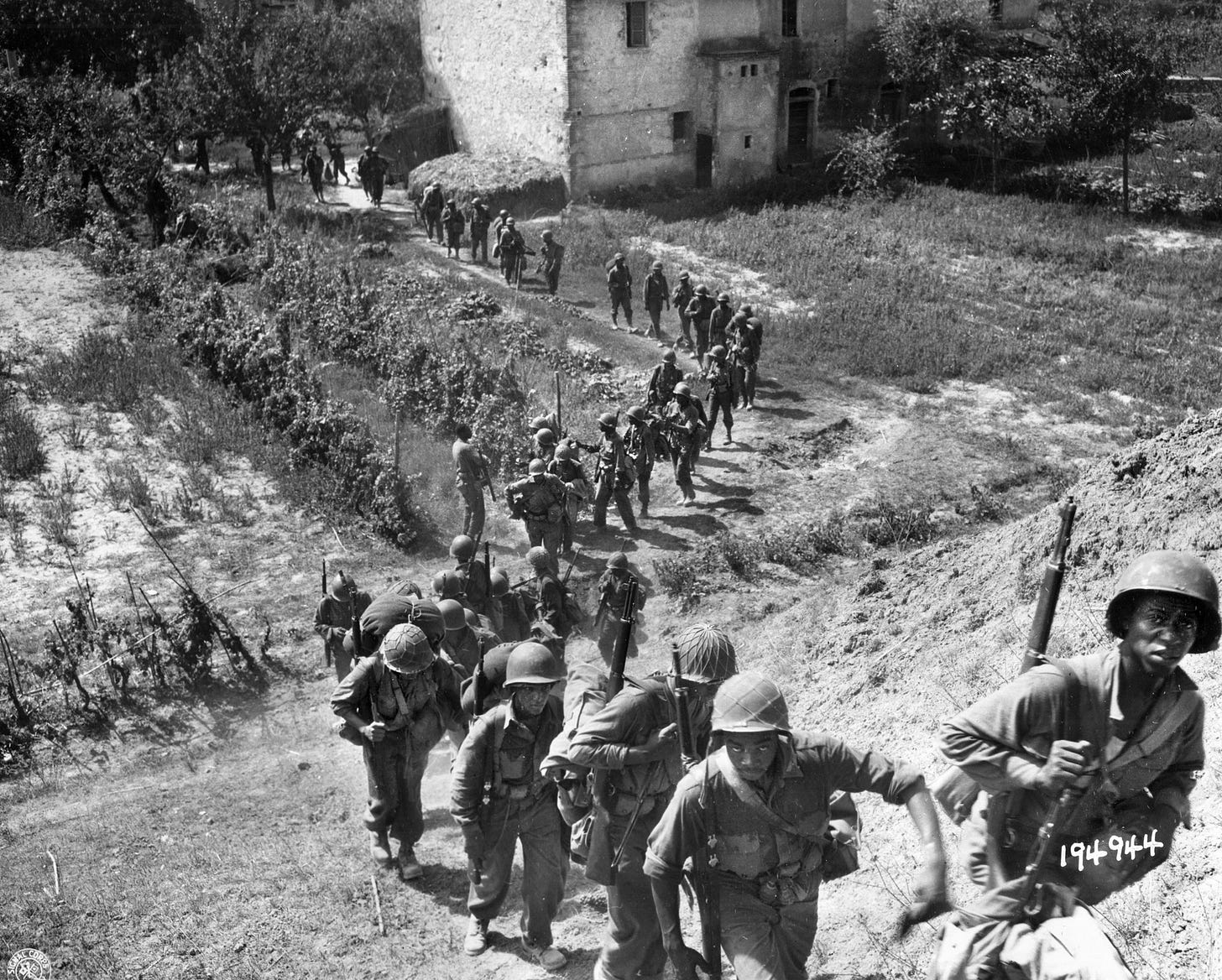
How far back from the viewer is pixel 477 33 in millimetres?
33156

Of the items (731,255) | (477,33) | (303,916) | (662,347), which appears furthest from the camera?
(477,33)

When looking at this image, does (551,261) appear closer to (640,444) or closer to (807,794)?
(640,444)

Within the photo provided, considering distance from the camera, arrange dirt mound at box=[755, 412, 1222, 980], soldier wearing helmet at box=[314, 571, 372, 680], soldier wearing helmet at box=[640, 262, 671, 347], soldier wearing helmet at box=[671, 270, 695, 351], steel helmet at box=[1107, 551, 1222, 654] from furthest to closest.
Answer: soldier wearing helmet at box=[640, 262, 671, 347] → soldier wearing helmet at box=[671, 270, 695, 351] → soldier wearing helmet at box=[314, 571, 372, 680] → dirt mound at box=[755, 412, 1222, 980] → steel helmet at box=[1107, 551, 1222, 654]

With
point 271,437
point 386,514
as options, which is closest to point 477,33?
point 271,437

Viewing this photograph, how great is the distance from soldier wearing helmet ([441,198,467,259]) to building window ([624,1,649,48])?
6.65 metres

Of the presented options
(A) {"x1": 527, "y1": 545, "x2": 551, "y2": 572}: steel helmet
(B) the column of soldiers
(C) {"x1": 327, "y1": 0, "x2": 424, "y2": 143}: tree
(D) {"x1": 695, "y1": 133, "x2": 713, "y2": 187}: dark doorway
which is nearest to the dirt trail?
(B) the column of soldiers

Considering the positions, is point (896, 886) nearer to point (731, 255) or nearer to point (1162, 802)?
point (1162, 802)

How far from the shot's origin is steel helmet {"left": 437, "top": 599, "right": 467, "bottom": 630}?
911cm

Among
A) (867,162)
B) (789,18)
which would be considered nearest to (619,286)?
(867,162)

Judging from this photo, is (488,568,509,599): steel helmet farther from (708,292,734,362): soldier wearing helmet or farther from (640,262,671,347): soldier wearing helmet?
(640,262,671,347): soldier wearing helmet

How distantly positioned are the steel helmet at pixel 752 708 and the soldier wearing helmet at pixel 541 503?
7800 mm

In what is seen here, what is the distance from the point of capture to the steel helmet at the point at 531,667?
6.39 meters

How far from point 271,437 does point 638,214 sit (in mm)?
14208

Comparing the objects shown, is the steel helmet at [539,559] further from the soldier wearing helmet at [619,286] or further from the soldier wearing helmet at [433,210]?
the soldier wearing helmet at [433,210]
